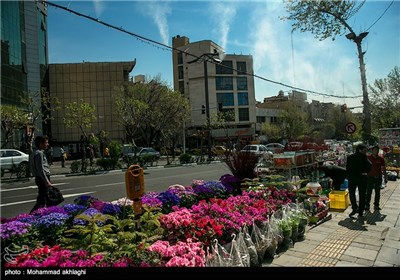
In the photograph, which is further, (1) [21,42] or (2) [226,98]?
(2) [226,98]

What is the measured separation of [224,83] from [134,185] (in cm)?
6277

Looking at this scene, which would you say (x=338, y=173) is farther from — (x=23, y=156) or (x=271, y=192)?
(x=23, y=156)

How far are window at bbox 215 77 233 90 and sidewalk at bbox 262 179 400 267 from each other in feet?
192

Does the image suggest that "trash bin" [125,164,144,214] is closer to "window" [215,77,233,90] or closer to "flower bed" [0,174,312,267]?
"flower bed" [0,174,312,267]

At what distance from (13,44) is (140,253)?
425 inches

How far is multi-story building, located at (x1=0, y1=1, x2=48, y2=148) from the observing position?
214 inches

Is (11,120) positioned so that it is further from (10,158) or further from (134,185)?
(134,185)

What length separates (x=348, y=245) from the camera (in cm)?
498

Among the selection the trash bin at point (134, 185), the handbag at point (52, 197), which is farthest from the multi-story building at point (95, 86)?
the trash bin at point (134, 185)

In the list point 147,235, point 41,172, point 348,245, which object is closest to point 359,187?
point 348,245

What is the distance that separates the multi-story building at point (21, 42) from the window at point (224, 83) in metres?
40.4
